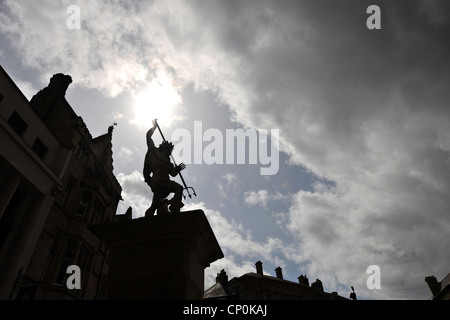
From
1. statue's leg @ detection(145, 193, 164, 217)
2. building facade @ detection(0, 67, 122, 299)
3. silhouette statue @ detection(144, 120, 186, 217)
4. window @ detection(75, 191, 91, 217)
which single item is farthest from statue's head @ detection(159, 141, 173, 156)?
window @ detection(75, 191, 91, 217)

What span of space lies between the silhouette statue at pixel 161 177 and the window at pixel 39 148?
1300cm

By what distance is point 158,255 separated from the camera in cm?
397

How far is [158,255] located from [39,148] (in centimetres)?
1533

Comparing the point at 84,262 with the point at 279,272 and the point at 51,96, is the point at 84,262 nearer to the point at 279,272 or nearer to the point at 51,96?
the point at 51,96

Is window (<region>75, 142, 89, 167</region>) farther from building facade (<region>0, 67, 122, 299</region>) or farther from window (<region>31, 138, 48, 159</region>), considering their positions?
window (<region>31, 138, 48, 159</region>)

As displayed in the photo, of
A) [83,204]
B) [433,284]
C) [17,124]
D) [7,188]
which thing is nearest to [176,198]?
[7,188]

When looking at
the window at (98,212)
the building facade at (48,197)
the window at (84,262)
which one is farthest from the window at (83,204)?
the window at (84,262)

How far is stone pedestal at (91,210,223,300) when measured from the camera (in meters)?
3.68

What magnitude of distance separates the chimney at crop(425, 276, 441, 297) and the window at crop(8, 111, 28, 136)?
4540 centimetres

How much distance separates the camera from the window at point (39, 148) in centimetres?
1503

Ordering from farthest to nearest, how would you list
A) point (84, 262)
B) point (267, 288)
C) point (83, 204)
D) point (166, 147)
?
1. point (267, 288)
2. point (83, 204)
3. point (84, 262)
4. point (166, 147)
